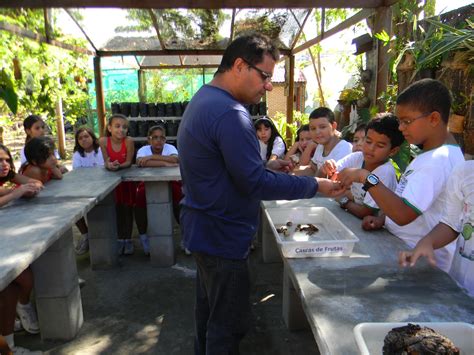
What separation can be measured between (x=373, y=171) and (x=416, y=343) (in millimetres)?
1486

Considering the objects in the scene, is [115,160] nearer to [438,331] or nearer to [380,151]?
[380,151]

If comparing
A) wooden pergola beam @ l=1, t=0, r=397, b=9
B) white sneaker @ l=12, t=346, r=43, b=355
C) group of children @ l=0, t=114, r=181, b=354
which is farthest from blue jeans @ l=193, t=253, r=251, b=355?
wooden pergola beam @ l=1, t=0, r=397, b=9

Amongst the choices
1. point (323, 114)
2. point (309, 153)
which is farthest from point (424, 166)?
point (309, 153)

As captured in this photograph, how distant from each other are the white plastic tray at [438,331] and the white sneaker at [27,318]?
2887mm

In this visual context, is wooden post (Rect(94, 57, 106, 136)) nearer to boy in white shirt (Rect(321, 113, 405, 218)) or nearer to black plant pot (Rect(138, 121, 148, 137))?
black plant pot (Rect(138, 121, 148, 137))

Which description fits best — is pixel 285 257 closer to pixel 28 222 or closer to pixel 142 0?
pixel 28 222

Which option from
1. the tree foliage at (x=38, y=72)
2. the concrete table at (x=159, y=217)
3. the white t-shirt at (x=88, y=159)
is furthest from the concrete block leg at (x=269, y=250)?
the tree foliage at (x=38, y=72)

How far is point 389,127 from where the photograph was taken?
2.24 meters

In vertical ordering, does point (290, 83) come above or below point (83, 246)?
above

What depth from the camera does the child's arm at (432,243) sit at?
1616mm

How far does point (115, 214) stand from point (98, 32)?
3.95 meters

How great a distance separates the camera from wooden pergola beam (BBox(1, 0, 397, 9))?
4.09 meters

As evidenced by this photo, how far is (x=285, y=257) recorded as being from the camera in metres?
1.93

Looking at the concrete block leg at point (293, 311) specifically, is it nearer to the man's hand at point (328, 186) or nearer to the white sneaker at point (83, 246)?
the man's hand at point (328, 186)
